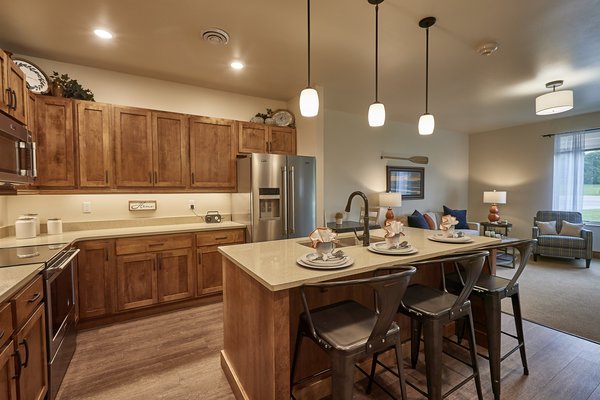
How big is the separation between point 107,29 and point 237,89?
5.21ft

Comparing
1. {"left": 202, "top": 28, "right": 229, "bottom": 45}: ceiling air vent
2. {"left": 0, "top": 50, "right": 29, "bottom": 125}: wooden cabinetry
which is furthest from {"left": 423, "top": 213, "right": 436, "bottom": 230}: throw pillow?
{"left": 0, "top": 50, "right": 29, "bottom": 125}: wooden cabinetry

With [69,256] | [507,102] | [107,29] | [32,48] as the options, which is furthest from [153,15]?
[507,102]

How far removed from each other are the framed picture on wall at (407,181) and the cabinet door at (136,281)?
4432 millimetres

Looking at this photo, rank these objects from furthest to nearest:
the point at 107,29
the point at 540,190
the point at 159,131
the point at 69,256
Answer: the point at 540,190 → the point at 159,131 → the point at 107,29 → the point at 69,256

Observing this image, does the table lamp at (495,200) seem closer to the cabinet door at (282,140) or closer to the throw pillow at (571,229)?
the throw pillow at (571,229)

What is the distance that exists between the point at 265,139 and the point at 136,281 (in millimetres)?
2264

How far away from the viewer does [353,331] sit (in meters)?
1.33

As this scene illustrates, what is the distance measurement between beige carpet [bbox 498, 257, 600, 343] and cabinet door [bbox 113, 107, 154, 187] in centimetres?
427

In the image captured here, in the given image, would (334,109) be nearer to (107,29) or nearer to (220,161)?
(220,161)

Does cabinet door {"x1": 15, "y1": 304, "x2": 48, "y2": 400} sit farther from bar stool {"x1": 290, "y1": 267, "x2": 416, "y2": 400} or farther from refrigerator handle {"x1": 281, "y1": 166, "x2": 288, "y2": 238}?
refrigerator handle {"x1": 281, "y1": 166, "x2": 288, "y2": 238}

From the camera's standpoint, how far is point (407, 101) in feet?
14.6

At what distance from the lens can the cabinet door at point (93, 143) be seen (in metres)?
2.85

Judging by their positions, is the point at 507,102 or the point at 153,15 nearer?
the point at 153,15

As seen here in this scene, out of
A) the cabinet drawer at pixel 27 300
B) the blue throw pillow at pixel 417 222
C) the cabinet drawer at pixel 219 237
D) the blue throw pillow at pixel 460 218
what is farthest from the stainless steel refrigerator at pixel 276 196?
the blue throw pillow at pixel 460 218
